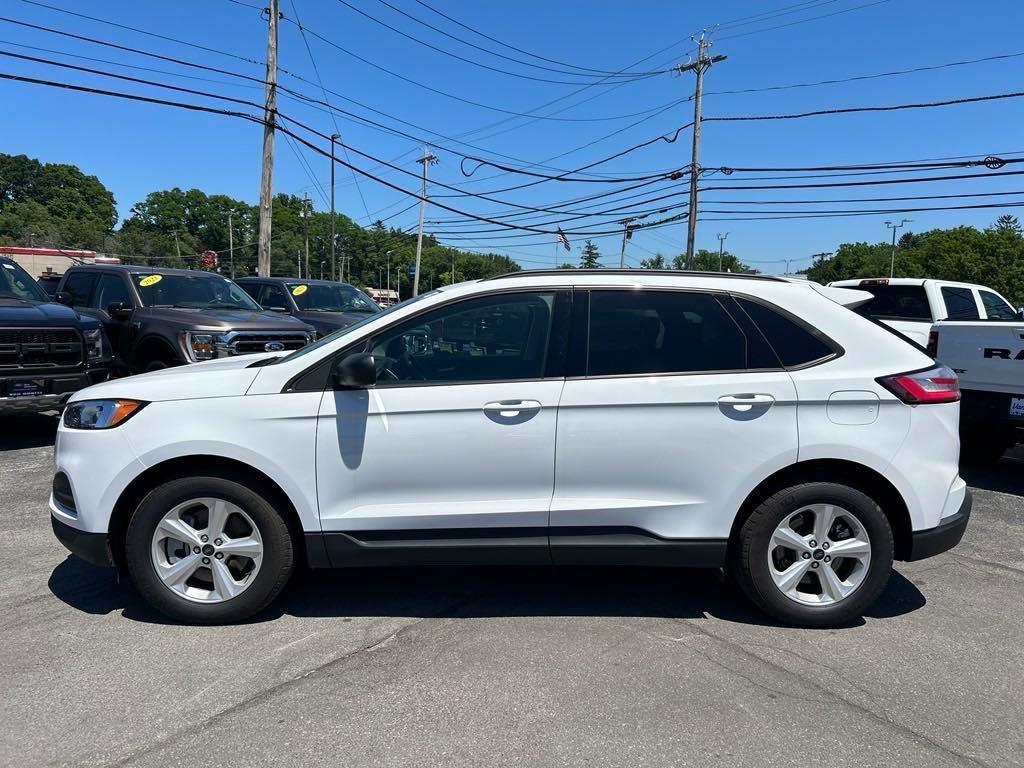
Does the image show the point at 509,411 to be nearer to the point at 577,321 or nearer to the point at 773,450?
the point at 577,321

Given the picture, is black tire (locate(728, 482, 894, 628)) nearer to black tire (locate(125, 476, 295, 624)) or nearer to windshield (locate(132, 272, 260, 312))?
black tire (locate(125, 476, 295, 624))

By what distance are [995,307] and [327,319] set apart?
1068 cm

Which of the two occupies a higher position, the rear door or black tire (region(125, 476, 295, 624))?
the rear door

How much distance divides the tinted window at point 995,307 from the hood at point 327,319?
9688 millimetres

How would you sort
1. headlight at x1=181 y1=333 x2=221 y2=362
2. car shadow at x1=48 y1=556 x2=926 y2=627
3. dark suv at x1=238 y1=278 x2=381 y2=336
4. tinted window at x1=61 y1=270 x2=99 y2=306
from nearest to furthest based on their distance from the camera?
car shadow at x1=48 y1=556 x2=926 y2=627, headlight at x1=181 y1=333 x2=221 y2=362, tinted window at x1=61 y1=270 x2=99 y2=306, dark suv at x1=238 y1=278 x2=381 y2=336

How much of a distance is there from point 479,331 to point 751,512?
165 cm

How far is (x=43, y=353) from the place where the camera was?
7.24 metres

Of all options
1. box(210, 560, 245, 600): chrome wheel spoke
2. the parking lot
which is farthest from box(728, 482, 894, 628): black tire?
box(210, 560, 245, 600): chrome wheel spoke

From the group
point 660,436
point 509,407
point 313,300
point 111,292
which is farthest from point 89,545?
point 313,300

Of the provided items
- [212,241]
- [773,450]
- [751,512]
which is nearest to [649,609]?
[751,512]

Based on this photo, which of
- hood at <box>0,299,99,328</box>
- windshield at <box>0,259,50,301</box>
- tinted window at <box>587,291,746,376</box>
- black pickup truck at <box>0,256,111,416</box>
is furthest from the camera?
windshield at <box>0,259,50,301</box>

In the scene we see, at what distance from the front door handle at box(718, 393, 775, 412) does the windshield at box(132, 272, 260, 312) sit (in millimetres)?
7723

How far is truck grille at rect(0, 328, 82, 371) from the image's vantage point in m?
6.95

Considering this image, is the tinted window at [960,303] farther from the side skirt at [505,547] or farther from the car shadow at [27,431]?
the car shadow at [27,431]
